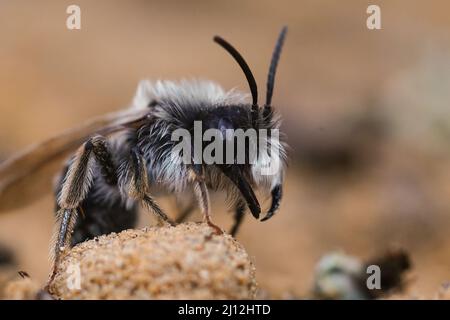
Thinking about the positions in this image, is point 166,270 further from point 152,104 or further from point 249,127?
point 152,104

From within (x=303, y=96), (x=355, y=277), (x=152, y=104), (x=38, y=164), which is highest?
(x=303, y=96)

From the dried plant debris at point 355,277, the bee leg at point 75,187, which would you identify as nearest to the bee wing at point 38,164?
the bee leg at point 75,187

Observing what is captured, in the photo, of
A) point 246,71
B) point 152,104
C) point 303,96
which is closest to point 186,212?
point 152,104

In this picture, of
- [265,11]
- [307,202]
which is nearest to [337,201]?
[307,202]

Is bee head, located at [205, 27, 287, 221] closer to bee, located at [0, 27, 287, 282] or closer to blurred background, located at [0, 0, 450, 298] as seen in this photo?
bee, located at [0, 27, 287, 282]

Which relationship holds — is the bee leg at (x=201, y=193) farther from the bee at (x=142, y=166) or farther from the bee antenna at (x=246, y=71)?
the bee antenna at (x=246, y=71)

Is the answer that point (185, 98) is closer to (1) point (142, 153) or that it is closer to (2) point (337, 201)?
(1) point (142, 153)
